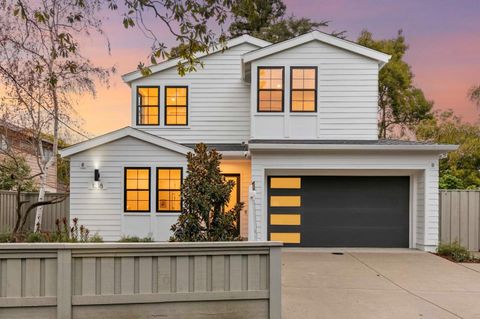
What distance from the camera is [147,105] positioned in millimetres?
13453

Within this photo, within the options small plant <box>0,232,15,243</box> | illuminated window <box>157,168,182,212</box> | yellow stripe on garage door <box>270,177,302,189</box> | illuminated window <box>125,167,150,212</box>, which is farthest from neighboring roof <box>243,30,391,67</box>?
small plant <box>0,232,15,243</box>

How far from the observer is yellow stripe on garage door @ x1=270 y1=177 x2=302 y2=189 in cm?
1153

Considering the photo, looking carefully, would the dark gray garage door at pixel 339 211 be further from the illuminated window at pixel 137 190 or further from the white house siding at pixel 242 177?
the illuminated window at pixel 137 190

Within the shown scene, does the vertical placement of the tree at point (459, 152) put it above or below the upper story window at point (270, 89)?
below

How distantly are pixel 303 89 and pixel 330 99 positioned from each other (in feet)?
2.81

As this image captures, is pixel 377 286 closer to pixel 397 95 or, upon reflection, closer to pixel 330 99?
pixel 330 99

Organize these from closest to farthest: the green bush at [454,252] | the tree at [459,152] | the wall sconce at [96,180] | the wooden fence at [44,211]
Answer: the green bush at [454,252] < the wall sconce at [96,180] < the wooden fence at [44,211] < the tree at [459,152]

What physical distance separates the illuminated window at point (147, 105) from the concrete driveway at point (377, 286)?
6.41 m

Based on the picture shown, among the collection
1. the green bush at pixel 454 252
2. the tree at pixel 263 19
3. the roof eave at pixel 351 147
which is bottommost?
the green bush at pixel 454 252

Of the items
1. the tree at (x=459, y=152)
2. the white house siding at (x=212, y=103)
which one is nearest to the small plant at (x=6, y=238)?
the white house siding at (x=212, y=103)

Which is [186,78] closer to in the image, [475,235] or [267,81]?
[267,81]

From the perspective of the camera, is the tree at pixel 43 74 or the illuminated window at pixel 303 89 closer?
the tree at pixel 43 74

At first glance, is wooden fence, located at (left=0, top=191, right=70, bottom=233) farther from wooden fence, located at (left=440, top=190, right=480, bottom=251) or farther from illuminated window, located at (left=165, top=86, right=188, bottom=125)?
wooden fence, located at (left=440, top=190, right=480, bottom=251)

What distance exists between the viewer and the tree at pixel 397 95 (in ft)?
75.6
